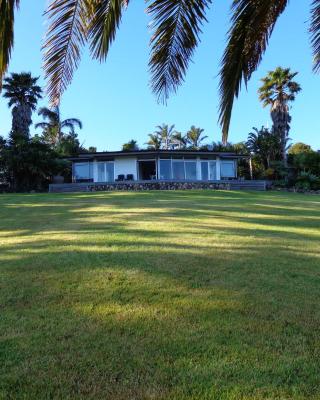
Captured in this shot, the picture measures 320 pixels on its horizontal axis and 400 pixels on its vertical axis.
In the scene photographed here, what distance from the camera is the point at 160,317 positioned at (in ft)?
13.3

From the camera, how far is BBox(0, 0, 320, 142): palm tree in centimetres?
336

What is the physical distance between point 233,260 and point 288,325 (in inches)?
96.0

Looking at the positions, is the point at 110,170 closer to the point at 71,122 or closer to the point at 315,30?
the point at 71,122

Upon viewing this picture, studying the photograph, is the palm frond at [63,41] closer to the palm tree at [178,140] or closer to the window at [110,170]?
the window at [110,170]

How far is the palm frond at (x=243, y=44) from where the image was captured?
144 inches

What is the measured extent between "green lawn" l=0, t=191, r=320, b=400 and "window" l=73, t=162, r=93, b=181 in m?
26.0

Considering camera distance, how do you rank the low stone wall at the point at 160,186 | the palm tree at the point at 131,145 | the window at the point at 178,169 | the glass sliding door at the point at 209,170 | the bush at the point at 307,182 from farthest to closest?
the palm tree at the point at 131,145 < the glass sliding door at the point at 209,170 < the window at the point at 178,169 < the bush at the point at 307,182 < the low stone wall at the point at 160,186

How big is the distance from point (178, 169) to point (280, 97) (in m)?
14.6

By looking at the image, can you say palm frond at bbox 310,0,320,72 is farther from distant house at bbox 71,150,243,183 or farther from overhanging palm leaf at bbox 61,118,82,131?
overhanging palm leaf at bbox 61,118,82,131

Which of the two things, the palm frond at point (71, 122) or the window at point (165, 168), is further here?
the palm frond at point (71, 122)

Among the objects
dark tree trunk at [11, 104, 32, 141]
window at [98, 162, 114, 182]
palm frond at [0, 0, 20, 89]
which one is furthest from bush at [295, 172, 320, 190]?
palm frond at [0, 0, 20, 89]

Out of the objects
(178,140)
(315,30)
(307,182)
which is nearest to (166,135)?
(178,140)

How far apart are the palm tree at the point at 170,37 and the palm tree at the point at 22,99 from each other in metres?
32.4

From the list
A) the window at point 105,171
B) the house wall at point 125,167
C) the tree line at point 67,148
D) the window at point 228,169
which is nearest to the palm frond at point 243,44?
the tree line at point 67,148
